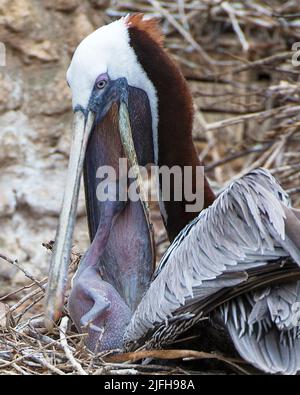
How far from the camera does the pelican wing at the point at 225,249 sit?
2.95 meters

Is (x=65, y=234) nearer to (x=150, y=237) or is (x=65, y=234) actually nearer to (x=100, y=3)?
(x=150, y=237)

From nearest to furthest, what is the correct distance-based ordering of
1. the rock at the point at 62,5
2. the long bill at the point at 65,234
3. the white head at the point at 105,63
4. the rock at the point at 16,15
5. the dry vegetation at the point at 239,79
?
the long bill at the point at 65,234 → the white head at the point at 105,63 → the dry vegetation at the point at 239,79 → the rock at the point at 16,15 → the rock at the point at 62,5

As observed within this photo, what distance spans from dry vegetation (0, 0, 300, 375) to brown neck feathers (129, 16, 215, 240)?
84cm

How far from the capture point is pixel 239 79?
6.52 metres

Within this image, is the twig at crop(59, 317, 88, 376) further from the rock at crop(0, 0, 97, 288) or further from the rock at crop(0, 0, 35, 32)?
the rock at crop(0, 0, 35, 32)

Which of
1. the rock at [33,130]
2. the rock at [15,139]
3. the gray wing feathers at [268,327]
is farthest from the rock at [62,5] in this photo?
the gray wing feathers at [268,327]

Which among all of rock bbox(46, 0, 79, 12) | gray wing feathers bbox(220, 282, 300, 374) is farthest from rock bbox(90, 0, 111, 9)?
gray wing feathers bbox(220, 282, 300, 374)

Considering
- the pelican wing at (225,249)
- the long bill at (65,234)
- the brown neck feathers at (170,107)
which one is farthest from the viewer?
the brown neck feathers at (170,107)

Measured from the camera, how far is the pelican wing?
2.95m

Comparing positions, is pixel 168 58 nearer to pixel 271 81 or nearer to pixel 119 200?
pixel 119 200

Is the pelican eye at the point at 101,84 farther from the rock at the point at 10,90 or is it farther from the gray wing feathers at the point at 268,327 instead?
the rock at the point at 10,90

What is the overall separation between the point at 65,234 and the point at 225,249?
21.1 inches

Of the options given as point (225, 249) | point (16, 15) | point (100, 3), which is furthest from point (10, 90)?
point (225, 249)
